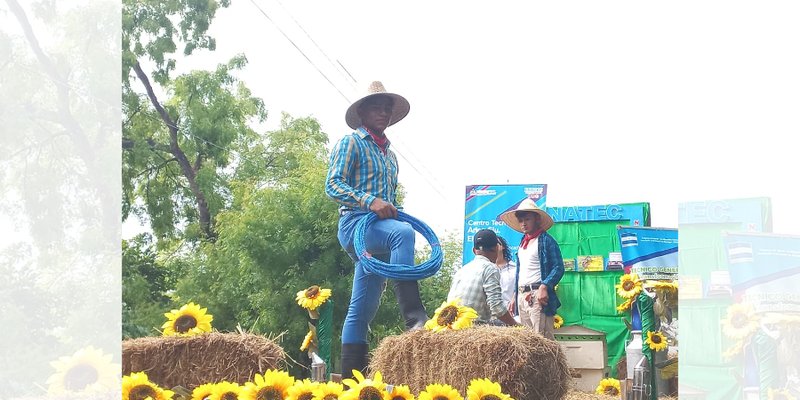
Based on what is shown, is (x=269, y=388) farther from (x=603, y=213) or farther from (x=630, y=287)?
(x=603, y=213)

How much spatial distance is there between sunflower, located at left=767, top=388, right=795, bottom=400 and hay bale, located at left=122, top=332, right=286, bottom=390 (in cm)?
152

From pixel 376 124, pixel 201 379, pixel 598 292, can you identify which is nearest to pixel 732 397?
pixel 201 379

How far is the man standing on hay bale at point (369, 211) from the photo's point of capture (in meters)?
3.65

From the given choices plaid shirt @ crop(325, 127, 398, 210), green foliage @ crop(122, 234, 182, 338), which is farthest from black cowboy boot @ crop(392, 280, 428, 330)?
green foliage @ crop(122, 234, 182, 338)

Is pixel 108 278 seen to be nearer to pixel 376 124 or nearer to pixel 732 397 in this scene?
pixel 732 397

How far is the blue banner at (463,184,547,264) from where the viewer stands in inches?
330

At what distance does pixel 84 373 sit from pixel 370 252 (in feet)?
8.14

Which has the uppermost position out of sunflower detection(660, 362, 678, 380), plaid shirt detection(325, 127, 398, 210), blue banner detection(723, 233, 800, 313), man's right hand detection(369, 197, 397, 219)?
plaid shirt detection(325, 127, 398, 210)

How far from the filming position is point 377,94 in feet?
12.9

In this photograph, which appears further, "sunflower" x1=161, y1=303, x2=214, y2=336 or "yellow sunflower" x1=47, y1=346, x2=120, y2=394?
"sunflower" x1=161, y1=303, x2=214, y2=336

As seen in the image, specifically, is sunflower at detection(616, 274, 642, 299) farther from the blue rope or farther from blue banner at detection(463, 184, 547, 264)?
blue banner at detection(463, 184, 547, 264)

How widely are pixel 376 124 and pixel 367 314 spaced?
84 cm

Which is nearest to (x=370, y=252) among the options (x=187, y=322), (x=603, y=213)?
(x=187, y=322)

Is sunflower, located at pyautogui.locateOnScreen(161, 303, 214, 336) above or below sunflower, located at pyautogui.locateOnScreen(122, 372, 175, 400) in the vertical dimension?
above
